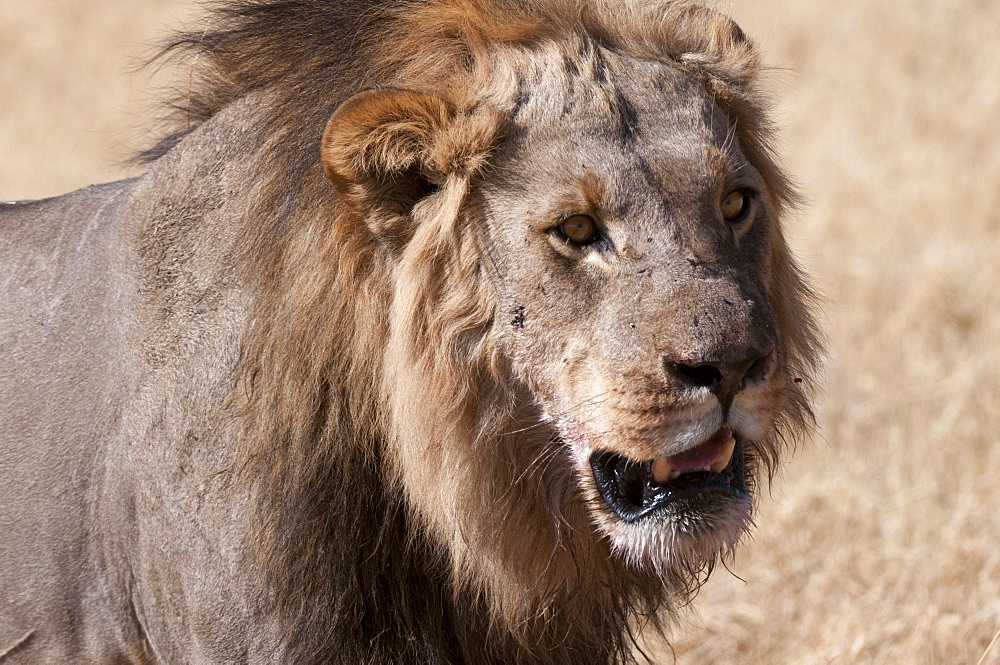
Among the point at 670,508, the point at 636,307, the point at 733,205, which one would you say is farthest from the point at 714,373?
the point at 733,205

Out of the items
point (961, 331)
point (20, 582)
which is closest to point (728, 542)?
point (20, 582)

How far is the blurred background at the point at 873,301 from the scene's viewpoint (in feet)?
13.5

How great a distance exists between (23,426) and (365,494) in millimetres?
874

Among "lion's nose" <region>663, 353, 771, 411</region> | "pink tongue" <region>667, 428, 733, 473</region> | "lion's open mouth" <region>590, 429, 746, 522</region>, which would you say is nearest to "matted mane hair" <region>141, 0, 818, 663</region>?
"lion's open mouth" <region>590, 429, 746, 522</region>

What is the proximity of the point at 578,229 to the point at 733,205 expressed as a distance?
0.37 m

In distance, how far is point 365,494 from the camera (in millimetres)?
2533

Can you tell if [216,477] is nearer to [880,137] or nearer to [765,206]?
[765,206]

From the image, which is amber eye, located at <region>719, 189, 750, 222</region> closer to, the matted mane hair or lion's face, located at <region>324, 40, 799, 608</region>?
lion's face, located at <region>324, 40, 799, 608</region>

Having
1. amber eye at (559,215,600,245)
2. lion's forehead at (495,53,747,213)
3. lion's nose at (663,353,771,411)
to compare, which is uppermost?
lion's forehead at (495,53,747,213)

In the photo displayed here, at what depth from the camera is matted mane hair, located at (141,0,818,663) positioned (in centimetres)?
244

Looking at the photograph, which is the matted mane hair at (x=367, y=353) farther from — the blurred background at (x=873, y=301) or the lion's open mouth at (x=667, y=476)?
the blurred background at (x=873, y=301)

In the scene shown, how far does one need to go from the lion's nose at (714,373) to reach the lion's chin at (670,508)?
0.14 meters

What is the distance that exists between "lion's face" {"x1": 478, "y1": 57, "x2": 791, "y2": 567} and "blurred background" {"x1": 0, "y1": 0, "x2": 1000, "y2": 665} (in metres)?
0.92

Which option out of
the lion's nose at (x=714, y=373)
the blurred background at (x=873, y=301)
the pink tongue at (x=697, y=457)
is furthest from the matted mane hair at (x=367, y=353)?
the blurred background at (x=873, y=301)
